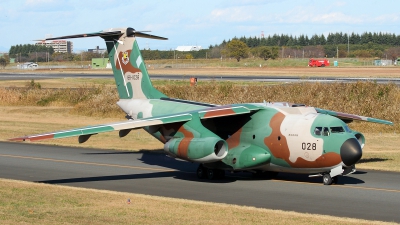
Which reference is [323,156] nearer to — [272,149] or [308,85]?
[272,149]

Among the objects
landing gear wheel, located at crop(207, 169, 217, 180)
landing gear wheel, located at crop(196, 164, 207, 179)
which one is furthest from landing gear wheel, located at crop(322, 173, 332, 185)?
landing gear wheel, located at crop(196, 164, 207, 179)

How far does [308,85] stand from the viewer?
4334cm

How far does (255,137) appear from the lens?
70.6ft

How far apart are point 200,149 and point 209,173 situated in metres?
2.09

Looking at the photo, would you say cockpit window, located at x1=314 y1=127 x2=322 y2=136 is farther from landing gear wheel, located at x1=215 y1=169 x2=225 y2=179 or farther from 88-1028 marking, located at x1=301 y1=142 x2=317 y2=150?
landing gear wheel, located at x1=215 y1=169 x2=225 y2=179

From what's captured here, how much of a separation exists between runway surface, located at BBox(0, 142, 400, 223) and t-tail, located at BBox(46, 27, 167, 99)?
307 centimetres

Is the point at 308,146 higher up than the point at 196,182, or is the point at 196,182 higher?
the point at 308,146

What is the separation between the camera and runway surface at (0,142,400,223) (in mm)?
17766

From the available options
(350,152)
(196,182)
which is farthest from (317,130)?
(196,182)

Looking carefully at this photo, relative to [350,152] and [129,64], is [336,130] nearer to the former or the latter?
[350,152]

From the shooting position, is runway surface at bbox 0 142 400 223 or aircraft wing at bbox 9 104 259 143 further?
aircraft wing at bbox 9 104 259 143

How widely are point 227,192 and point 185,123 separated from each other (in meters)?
3.50

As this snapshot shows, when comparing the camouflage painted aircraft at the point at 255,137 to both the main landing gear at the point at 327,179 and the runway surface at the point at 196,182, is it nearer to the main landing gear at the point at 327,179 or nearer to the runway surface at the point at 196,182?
the main landing gear at the point at 327,179

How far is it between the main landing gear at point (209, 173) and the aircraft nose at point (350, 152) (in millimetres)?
4932
